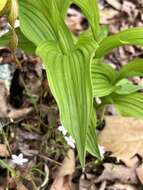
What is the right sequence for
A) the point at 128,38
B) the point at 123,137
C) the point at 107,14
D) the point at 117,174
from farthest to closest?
1. the point at 107,14
2. the point at 123,137
3. the point at 117,174
4. the point at 128,38

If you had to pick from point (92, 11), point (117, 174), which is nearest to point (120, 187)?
point (117, 174)

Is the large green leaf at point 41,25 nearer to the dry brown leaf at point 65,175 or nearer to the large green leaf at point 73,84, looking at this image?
the large green leaf at point 73,84

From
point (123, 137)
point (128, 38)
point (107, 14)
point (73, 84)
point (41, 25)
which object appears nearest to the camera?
point (73, 84)

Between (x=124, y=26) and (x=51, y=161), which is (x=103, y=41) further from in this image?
(x=124, y=26)

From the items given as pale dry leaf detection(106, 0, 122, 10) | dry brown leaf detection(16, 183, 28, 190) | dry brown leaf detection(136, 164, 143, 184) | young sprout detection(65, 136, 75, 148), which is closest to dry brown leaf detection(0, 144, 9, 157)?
dry brown leaf detection(16, 183, 28, 190)

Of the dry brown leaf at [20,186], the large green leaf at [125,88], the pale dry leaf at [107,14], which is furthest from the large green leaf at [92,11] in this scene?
the pale dry leaf at [107,14]

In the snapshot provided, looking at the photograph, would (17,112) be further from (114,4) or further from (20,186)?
(114,4)

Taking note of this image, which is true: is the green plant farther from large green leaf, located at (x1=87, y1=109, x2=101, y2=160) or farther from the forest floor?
the forest floor

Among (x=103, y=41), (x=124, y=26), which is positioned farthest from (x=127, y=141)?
(x=124, y=26)
